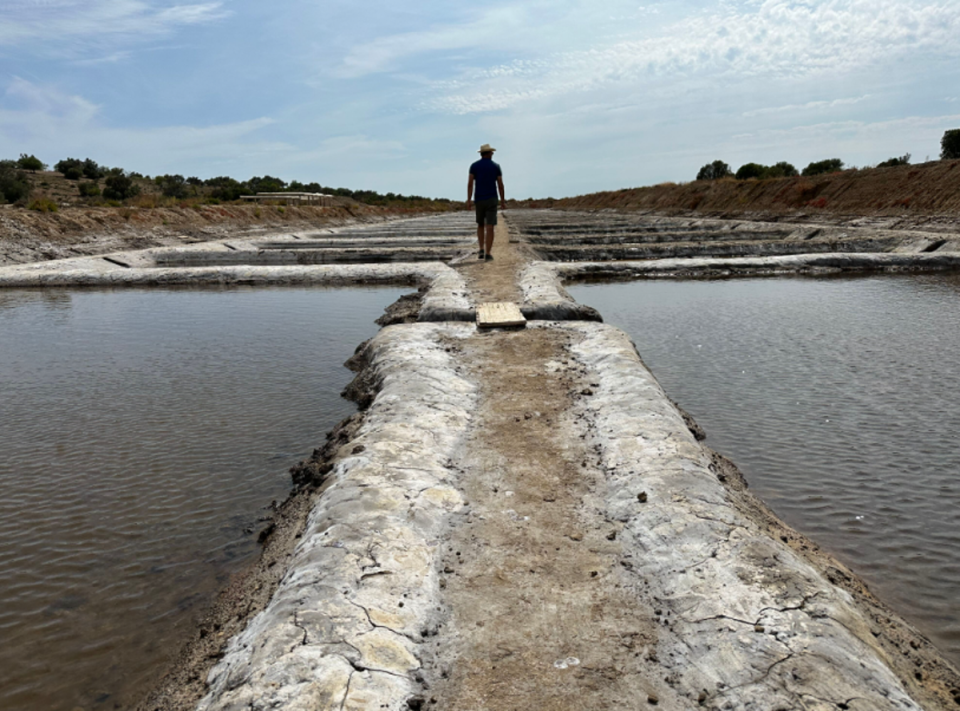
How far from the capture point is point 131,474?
13.4 ft

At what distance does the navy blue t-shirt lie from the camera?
34.5 ft

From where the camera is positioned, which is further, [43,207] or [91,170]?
[91,170]

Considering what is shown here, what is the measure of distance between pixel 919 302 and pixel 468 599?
9.81 meters

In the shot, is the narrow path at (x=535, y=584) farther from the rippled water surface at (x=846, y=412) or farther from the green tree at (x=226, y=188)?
the green tree at (x=226, y=188)

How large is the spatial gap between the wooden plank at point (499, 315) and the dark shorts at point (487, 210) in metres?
3.82

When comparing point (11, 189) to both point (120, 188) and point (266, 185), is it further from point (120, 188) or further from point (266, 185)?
point (266, 185)

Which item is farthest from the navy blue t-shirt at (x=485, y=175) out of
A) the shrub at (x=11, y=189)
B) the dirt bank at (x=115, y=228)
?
the shrub at (x=11, y=189)

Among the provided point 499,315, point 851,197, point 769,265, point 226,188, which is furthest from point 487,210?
point 226,188

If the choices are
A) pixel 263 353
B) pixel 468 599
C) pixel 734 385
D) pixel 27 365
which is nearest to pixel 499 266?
pixel 263 353

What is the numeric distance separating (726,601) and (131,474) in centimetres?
366

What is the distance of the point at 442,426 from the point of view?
3930 mm

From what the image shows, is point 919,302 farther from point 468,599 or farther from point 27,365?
point 27,365

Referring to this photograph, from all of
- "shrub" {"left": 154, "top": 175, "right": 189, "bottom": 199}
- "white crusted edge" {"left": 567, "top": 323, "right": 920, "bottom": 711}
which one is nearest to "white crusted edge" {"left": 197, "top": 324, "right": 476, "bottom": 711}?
"white crusted edge" {"left": 567, "top": 323, "right": 920, "bottom": 711}

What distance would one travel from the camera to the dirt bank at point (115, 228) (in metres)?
16.2
